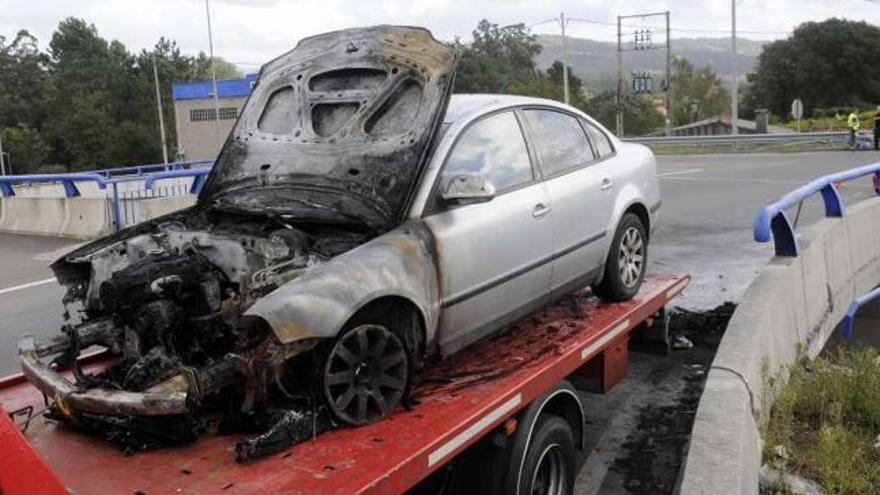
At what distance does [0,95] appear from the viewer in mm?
82938

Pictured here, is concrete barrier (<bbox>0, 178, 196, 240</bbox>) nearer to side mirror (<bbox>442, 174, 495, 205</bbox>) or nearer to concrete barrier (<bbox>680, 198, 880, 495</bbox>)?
concrete barrier (<bbox>680, 198, 880, 495</bbox>)

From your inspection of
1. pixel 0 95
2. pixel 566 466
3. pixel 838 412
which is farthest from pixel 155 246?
pixel 0 95

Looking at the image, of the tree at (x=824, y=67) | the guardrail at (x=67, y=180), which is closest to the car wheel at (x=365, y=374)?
the guardrail at (x=67, y=180)

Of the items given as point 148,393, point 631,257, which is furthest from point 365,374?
point 631,257

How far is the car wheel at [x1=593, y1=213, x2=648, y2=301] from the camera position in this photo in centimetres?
550

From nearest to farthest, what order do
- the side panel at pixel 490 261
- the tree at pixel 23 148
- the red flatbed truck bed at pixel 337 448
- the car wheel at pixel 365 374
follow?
1. the red flatbed truck bed at pixel 337 448
2. the car wheel at pixel 365 374
3. the side panel at pixel 490 261
4. the tree at pixel 23 148

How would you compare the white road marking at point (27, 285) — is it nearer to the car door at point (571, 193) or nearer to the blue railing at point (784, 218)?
the car door at point (571, 193)

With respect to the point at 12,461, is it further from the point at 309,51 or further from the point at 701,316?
the point at 701,316

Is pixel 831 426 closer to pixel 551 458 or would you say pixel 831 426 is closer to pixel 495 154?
pixel 551 458

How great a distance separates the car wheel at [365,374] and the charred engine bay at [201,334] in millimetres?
101

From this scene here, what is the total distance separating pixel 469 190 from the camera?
3.93 metres

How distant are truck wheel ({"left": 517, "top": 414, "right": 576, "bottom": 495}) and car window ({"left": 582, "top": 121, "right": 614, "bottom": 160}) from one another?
2.18 metres

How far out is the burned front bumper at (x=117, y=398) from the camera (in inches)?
119

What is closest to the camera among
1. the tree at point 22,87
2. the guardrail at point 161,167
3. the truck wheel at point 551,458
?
the truck wheel at point 551,458
